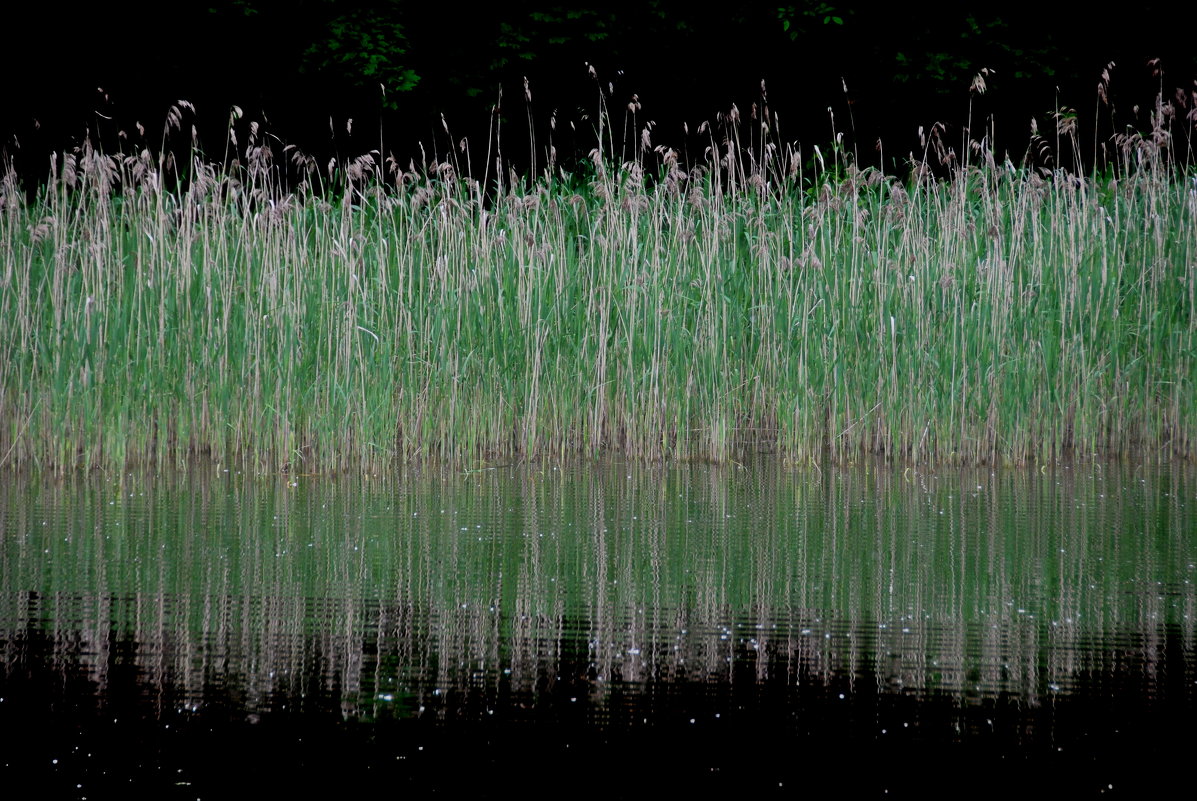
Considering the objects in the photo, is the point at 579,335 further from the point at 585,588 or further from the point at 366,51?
the point at 366,51

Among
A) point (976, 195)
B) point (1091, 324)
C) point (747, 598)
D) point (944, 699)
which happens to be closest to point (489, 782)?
point (944, 699)

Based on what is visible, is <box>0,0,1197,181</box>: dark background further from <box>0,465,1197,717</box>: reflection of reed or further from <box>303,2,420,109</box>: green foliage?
<box>0,465,1197,717</box>: reflection of reed

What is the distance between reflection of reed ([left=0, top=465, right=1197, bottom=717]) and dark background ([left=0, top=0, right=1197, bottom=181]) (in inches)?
278

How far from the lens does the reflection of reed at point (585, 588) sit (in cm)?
232

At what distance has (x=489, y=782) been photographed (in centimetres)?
177

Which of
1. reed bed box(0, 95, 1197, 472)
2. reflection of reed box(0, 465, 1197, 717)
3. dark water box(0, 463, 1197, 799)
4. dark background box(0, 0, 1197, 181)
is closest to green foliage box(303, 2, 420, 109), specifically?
dark background box(0, 0, 1197, 181)

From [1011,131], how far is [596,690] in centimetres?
1072

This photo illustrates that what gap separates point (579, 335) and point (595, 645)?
3167 millimetres

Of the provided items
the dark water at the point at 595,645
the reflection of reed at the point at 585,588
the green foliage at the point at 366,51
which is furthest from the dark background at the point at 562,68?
the dark water at the point at 595,645

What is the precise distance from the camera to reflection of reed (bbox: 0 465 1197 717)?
2316mm

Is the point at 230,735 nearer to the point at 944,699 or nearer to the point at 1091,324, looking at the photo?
the point at 944,699

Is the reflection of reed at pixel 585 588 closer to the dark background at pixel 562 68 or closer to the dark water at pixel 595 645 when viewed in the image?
the dark water at pixel 595 645

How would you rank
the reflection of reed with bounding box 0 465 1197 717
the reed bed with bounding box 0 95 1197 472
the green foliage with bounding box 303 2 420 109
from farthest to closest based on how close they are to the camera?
the green foliage with bounding box 303 2 420 109, the reed bed with bounding box 0 95 1197 472, the reflection of reed with bounding box 0 465 1197 717

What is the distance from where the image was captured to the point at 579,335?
18.3 ft
